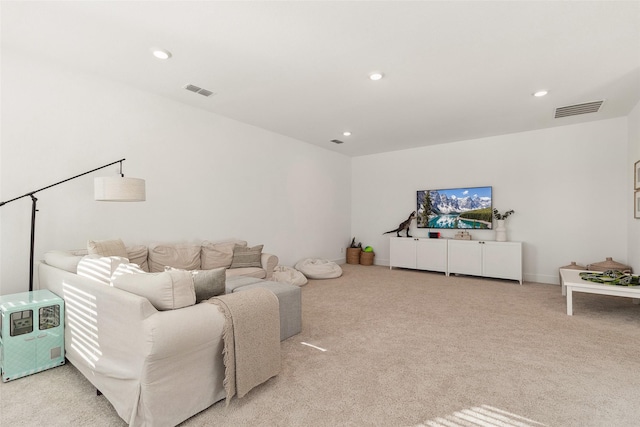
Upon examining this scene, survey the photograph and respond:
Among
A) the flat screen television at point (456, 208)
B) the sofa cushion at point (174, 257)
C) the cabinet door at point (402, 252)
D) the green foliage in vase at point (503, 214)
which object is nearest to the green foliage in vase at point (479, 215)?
the flat screen television at point (456, 208)

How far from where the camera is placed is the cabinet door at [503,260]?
5168 millimetres

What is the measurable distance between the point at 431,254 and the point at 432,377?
164 inches

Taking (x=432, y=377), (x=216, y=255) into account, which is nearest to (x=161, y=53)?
(x=216, y=255)

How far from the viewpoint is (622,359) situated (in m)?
2.43

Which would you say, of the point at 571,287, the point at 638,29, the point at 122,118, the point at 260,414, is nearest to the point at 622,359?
the point at 571,287

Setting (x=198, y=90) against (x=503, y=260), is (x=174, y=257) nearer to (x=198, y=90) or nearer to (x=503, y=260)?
(x=198, y=90)

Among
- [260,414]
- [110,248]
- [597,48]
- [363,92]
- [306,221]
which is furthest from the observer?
[306,221]

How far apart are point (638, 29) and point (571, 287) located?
2.51m

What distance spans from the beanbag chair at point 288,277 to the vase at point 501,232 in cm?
359

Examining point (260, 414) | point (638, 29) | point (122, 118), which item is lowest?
point (260, 414)

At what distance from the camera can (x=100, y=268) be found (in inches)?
81.5

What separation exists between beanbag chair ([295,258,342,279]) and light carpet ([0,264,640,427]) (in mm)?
1722

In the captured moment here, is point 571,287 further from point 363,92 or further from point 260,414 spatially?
point 260,414

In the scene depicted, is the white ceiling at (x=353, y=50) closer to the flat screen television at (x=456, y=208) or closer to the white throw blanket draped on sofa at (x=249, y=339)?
the flat screen television at (x=456, y=208)
